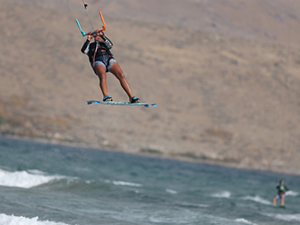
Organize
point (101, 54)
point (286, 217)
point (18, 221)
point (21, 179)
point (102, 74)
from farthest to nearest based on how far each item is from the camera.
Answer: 1. point (286, 217)
2. point (21, 179)
3. point (101, 54)
4. point (102, 74)
5. point (18, 221)

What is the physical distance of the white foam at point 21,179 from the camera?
17.8 m

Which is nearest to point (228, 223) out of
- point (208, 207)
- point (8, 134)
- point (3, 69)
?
point (208, 207)

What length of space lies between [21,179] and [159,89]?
62.6 metres

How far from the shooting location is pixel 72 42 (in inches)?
3369

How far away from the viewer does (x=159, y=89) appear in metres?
80.6

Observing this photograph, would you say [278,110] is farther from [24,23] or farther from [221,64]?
[24,23]

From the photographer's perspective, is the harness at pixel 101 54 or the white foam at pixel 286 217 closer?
the harness at pixel 101 54

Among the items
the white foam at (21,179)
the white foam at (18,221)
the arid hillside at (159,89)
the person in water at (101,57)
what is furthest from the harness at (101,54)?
the arid hillside at (159,89)

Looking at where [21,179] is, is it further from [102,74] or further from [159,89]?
[159,89]

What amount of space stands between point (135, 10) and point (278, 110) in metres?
48.4

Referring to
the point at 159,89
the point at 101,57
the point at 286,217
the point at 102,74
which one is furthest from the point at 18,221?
the point at 159,89

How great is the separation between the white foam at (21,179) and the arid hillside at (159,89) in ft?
149

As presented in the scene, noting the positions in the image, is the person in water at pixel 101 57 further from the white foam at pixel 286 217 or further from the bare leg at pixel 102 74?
the white foam at pixel 286 217

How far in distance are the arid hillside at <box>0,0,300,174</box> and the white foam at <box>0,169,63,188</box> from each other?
45.5 meters
